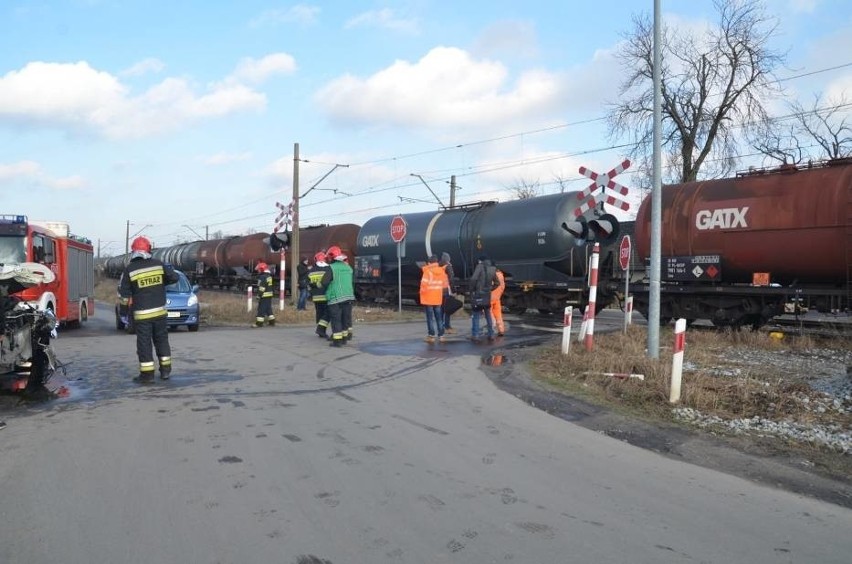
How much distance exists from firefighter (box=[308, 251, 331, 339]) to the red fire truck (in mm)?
4525

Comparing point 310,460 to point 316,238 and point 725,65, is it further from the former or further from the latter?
point 725,65

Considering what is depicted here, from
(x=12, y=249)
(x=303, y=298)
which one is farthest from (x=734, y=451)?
(x=303, y=298)

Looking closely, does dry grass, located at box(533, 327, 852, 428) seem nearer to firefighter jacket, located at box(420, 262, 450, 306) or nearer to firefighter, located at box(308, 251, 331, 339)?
firefighter jacket, located at box(420, 262, 450, 306)

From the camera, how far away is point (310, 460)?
5.07 m

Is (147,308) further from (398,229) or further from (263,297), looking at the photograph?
(398,229)

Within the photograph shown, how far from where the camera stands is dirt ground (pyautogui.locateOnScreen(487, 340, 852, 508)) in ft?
15.8

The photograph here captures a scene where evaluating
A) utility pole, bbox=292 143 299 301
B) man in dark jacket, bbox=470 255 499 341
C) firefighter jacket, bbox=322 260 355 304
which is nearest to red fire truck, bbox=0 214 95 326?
firefighter jacket, bbox=322 260 355 304

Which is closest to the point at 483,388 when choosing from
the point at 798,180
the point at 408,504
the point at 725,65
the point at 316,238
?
the point at 408,504

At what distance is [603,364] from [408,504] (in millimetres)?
5356

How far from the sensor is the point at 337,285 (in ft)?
40.1

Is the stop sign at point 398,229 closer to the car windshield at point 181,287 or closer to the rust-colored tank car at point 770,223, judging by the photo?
the car windshield at point 181,287

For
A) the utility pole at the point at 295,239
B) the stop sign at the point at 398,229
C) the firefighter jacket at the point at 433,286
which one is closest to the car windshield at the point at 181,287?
the utility pole at the point at 295,239

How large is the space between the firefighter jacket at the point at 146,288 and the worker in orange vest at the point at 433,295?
535cm

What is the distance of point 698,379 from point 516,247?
11574 mm
